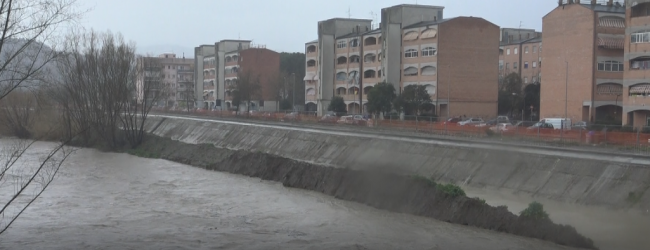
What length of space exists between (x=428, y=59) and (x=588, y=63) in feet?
62.3

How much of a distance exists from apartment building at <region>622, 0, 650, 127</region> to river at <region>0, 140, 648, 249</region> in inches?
1318

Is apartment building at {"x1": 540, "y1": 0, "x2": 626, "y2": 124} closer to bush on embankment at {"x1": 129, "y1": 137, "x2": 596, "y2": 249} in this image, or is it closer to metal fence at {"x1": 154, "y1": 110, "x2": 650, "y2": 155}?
metal fence at {"x1": 154, "y1": 110, "x2": 650, "y2": 155}

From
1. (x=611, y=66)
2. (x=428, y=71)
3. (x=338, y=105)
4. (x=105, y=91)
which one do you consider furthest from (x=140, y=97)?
(x=611, y=66)

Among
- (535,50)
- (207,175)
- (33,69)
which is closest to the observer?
(33,69)

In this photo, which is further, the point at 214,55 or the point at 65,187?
the point at 214,55

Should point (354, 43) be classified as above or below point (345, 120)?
above

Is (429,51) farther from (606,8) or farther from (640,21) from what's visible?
(640,21)

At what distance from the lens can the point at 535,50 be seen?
3679 inches

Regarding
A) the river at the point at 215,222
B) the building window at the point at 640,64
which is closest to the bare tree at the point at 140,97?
the river at the point at 215,222

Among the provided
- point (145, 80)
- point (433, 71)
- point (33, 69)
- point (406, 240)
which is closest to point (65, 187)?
point (406, 240)

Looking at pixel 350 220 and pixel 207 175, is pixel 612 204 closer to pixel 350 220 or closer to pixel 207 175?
pixel 350 220

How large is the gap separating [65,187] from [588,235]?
23.8m

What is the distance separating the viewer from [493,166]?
31172 millimetres

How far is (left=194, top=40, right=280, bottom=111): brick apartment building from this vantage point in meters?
120
